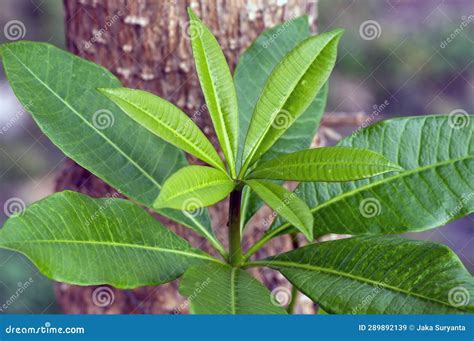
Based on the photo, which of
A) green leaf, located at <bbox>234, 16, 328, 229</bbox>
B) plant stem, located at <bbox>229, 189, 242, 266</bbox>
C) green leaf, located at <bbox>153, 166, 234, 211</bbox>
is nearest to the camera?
green leaf, located at <bbox>153, 166, 234, 211</bbox>

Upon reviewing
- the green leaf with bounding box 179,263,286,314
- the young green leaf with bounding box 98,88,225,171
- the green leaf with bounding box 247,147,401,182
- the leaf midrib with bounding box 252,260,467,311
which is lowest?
A: the green leaf with bounding box 179,263,286,314

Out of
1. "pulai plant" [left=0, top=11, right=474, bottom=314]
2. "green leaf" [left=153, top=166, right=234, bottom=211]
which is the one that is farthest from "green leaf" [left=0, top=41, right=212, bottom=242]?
"green leaf" [left=153, top=166, right=234, bottom=211]

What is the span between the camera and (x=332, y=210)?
1.14 metres

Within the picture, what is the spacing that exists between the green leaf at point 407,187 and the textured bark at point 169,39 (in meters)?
0.30

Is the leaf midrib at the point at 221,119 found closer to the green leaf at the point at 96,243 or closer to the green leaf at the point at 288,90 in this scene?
the green leaf at the point at 288,90

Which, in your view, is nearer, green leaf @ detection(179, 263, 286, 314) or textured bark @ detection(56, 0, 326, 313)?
green leaf @ detection(179, 263, 286, 314)

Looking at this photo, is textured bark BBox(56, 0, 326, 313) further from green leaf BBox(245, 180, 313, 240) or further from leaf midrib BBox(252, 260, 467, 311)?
green leaf BBox(245, 180, 313, 240)

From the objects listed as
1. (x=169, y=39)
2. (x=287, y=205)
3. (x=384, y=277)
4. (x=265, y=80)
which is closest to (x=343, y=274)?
(x=384, y=277)

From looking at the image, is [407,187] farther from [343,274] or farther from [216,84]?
[216,84]

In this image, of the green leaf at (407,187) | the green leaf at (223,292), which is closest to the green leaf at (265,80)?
the green leaf at (407,187)

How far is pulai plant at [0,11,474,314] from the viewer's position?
92cm

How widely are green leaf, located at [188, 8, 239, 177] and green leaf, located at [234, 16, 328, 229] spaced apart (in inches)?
7.2

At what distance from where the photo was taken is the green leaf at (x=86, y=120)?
43.3 inches

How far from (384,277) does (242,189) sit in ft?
0.88
